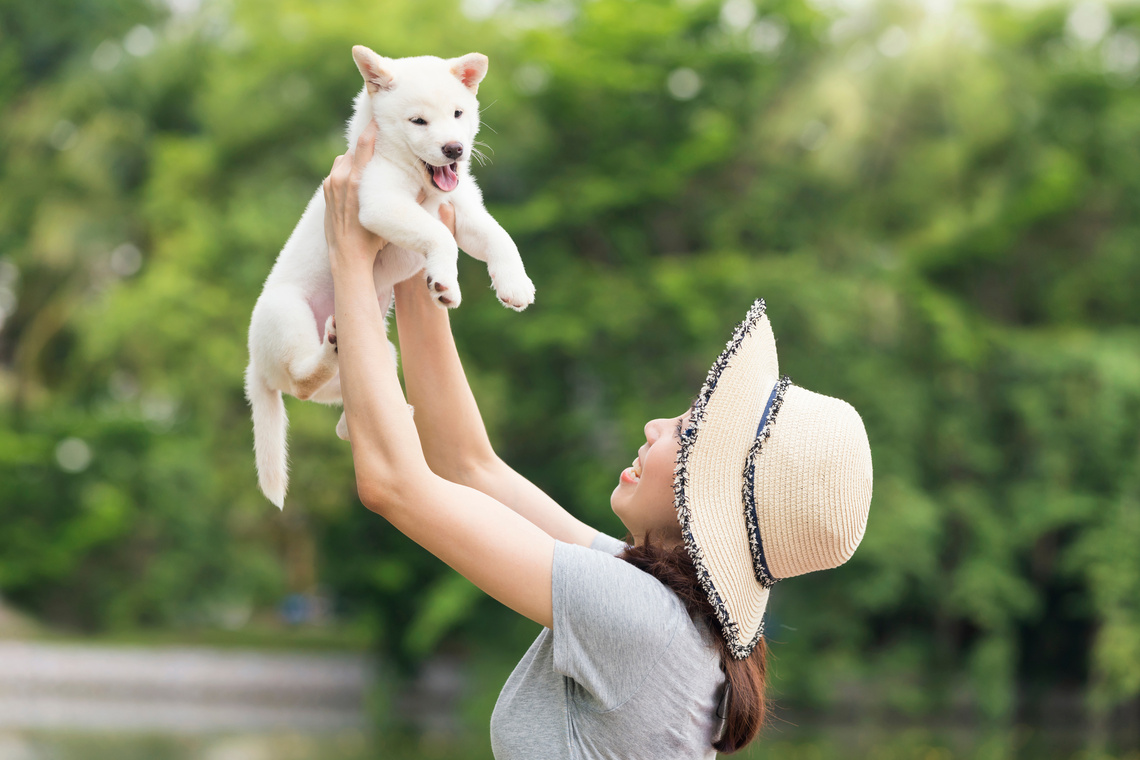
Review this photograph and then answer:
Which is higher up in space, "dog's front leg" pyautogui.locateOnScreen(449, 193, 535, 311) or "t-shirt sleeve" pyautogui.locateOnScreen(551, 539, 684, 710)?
"dog's front leg" pyautogui.locateOnScreen(449, 193, 535, 311)

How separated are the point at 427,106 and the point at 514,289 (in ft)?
1.22

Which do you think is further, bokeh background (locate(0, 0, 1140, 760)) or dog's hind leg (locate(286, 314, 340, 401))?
bokeh background (locate(0, 0, 1140, 760))

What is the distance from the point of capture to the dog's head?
7.11ft

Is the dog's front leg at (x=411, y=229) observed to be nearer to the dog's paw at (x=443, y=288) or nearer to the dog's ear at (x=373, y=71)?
the dog's paw at (x=443, y=288)

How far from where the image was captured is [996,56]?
17188mm

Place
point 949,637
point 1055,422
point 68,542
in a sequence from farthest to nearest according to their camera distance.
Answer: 1. point 68,542
2. point 949,637
3. point 1055,422

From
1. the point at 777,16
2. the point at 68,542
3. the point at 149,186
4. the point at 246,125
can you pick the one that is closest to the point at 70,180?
the point at 149,186

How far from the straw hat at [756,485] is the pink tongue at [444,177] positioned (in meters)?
0.59

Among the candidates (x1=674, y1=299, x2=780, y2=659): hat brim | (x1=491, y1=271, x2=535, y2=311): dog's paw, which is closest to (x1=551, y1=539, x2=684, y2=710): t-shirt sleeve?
(x1=674, y1=299, x2=780, y2=659): hat brim

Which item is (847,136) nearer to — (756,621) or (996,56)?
(996,56)

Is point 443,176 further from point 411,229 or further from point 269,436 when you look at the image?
point 269,436

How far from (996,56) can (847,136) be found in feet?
8.18

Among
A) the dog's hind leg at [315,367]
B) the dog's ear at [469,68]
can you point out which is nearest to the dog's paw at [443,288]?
the dog's hind leg at [315,367]

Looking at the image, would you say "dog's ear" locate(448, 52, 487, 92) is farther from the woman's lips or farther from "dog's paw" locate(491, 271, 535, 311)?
the woman's lips
